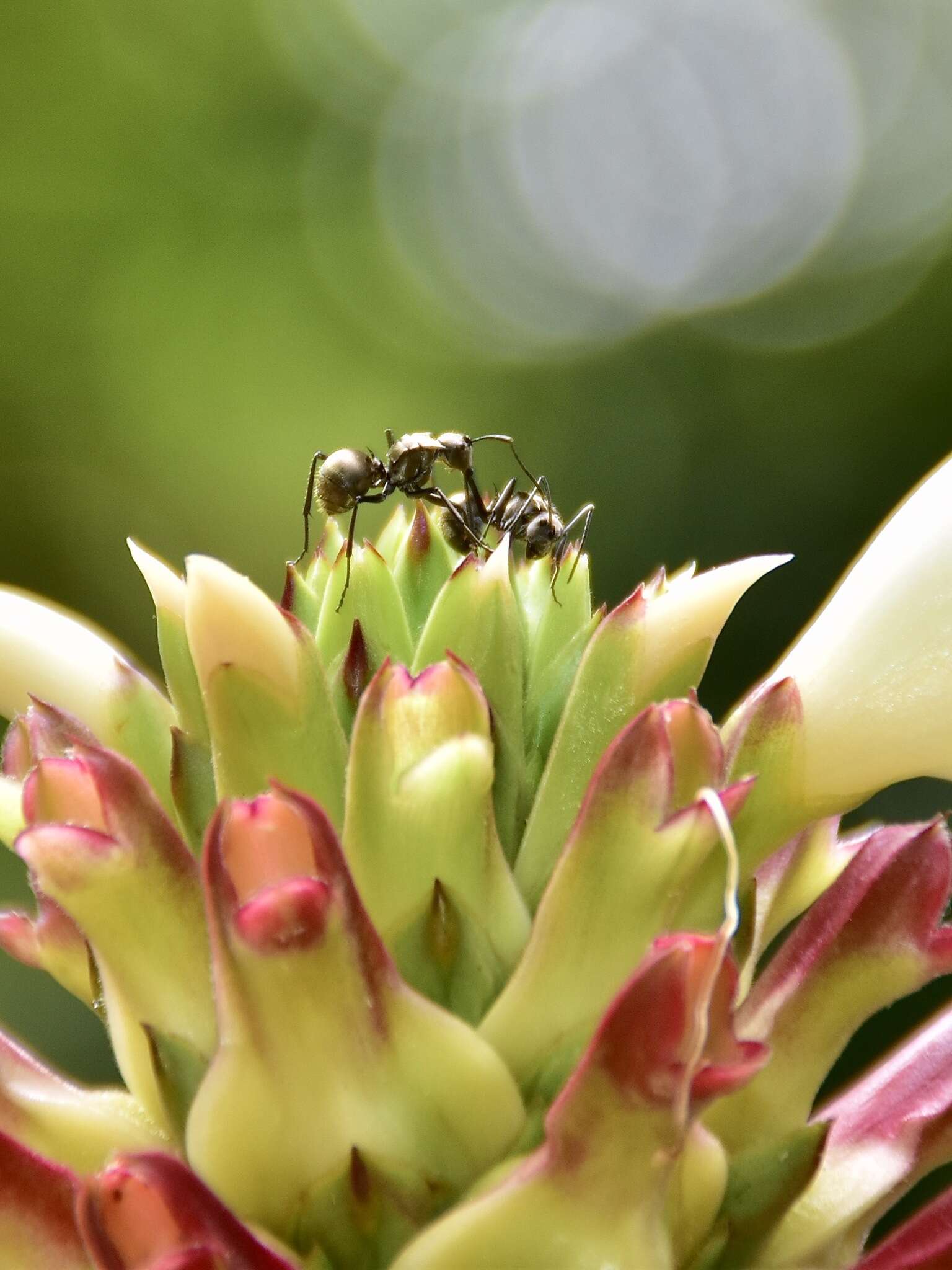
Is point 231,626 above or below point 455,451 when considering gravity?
below

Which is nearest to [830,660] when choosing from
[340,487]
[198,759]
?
[198,759]

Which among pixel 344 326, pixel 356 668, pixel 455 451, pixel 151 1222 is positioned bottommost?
pixel 151 1222

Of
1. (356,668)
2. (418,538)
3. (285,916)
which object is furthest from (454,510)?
(285,916)

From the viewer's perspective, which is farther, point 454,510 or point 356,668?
point 454,510

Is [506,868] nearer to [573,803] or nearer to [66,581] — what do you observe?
[573,803]

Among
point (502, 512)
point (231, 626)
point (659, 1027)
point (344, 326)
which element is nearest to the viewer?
point (659, 1027)

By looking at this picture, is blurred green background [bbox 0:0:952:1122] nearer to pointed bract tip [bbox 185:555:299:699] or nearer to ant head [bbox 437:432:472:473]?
ant head [bbox 437:432:472:473]

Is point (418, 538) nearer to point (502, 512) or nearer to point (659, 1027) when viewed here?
point (502, 512)

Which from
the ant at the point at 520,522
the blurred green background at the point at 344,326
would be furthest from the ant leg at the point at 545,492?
the blurred green background at the point at 344,326
